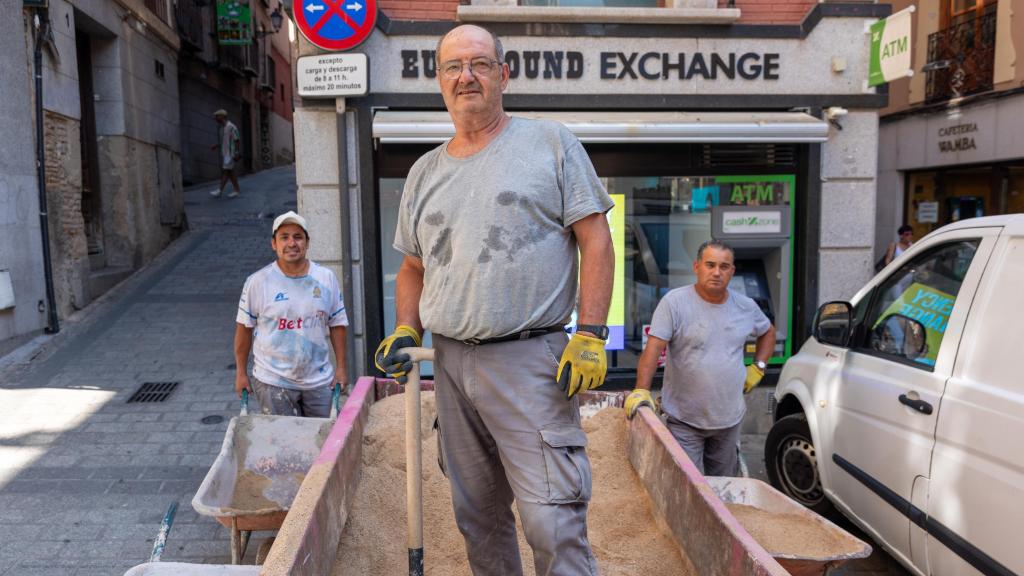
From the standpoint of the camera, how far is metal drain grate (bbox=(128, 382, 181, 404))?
690 cm

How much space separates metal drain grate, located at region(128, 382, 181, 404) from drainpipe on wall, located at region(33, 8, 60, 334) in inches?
88.4

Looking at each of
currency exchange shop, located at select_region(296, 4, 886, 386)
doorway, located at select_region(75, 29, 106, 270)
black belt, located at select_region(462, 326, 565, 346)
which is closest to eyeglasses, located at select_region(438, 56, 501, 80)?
black belt, located at select_region(462, 326, 565, 346)

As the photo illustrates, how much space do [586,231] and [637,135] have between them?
4284 millimetres

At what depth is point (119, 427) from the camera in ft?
20.3

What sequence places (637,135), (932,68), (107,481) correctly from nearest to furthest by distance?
1. (107,481)
2. (637,135)
3. (932,68)

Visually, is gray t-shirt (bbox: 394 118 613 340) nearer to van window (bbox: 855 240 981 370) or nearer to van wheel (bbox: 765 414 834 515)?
van window (bbox: 855 240 981 370)

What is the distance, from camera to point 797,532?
3.23m

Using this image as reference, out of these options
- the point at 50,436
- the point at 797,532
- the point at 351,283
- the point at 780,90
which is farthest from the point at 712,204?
the point at 50,436

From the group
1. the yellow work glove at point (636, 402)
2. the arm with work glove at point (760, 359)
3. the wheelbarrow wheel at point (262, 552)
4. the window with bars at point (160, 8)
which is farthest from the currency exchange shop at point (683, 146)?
the window with bars at point (160, 8)

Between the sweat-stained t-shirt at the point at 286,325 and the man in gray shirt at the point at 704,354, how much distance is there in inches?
77.8

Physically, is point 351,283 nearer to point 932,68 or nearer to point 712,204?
point 712,204

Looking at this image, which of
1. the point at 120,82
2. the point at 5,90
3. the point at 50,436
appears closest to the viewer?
the point at 50,436

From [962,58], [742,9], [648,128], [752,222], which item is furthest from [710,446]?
[962,58]

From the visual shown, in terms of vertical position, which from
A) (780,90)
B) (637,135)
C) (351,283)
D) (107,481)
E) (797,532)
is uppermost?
(780,90)
